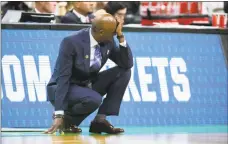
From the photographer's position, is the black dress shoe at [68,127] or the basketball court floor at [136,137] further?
the black dress shoe at [68,127]

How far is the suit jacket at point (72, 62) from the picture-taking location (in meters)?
7.67

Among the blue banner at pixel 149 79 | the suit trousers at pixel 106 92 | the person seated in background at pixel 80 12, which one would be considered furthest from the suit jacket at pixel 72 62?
the person seated in background at pixel 80 12

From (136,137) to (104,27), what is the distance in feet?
3.80

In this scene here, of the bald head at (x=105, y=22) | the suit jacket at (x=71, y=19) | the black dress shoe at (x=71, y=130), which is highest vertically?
→ the bald head at (x=105, y=22)

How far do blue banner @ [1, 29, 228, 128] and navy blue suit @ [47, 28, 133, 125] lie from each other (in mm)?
1470

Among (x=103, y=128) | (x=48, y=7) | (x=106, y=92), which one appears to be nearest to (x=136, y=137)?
(x=103, y=128)

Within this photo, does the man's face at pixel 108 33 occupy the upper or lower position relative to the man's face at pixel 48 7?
upper

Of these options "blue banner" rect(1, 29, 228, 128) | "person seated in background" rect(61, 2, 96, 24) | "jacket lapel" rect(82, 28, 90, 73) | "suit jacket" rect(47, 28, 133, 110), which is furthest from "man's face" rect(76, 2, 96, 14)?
"jacket lapel" rect(82, 28, 90, 73)

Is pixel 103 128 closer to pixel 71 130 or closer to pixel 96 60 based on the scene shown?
pixel 71 130

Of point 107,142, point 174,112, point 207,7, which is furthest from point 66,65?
point 207,7

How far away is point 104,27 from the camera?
25.1 feet

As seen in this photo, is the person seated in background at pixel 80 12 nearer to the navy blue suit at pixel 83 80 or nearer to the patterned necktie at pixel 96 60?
the navy blue suit at pixel 83 80

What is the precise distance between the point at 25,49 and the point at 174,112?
6.84 ft

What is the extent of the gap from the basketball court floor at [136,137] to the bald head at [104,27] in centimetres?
101
